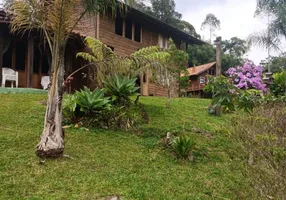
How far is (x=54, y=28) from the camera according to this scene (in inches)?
234

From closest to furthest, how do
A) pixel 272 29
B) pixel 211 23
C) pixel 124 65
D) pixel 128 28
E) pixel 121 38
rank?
pixel 124 65
pixel 121 38
pixel 128 28
pixel 272 29
pixel 211 23

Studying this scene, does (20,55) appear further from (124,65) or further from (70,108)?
(124,65)

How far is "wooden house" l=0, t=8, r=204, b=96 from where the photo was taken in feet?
49.4

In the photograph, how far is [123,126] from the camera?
344 inches

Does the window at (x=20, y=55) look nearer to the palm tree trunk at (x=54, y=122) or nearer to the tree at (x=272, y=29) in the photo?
the palm tree trunk at (x=54, y=122)

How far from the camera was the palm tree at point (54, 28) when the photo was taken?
577 cm

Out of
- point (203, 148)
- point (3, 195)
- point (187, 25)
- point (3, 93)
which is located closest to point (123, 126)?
point (203, 148)

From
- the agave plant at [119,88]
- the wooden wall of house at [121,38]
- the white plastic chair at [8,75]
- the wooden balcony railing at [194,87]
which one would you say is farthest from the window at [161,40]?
the agave plant at [119,88]

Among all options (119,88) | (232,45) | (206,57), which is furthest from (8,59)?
(232,45)

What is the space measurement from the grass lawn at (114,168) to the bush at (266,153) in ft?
1.74

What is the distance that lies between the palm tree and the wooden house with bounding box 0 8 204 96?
19.8ft

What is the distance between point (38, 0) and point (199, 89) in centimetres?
2635

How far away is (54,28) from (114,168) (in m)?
2.77

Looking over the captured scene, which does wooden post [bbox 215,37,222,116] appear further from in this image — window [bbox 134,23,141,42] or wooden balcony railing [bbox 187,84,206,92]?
wooden balcony railing [bbox 187,84,206,92]
